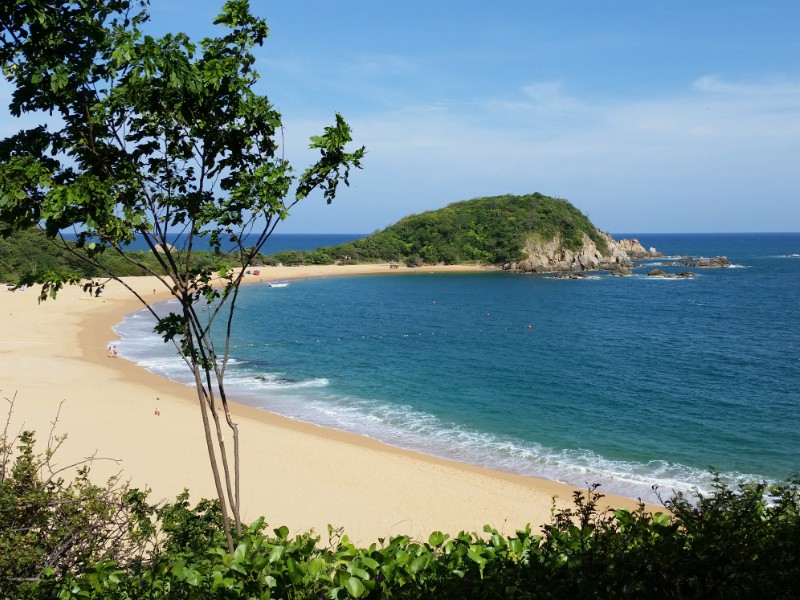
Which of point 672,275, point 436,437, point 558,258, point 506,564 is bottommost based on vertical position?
point 436,437

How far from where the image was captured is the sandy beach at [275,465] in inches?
597

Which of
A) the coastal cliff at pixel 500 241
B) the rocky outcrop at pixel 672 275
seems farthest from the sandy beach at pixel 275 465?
the coastal cliff at pixel 500 241

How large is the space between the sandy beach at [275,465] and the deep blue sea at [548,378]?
1784 mm

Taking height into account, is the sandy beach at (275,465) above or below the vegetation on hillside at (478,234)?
below

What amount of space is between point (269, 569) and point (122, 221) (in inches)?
125

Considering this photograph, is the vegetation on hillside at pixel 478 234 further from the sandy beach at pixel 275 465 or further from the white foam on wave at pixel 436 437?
the sandy beach at pixel 275 465

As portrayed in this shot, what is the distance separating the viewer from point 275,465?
60.5 feet

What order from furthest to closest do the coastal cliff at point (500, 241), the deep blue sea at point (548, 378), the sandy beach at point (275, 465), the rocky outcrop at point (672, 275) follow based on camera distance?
1. the coastal cliff at point (500, 241)
2. the rocky outcrop at point (672, 275)
3. the deep blue sea at point (548, 378)
4. the sandy beach at point (275, 465)

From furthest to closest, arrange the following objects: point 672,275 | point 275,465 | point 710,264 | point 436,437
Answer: point 710,264 → point 672,275 → point 436,437 → point 275,465

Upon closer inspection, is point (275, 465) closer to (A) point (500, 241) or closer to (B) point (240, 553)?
(B) point (240, 553)

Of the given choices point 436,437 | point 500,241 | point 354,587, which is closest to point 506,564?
point 354,587

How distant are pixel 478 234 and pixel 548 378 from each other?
84617mm

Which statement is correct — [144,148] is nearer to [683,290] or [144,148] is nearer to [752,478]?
[752,478]

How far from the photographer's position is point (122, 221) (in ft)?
17.4
